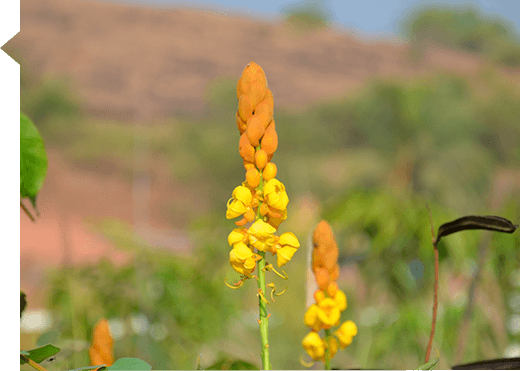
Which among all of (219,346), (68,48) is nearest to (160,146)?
(68,48)

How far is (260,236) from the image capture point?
125 mm

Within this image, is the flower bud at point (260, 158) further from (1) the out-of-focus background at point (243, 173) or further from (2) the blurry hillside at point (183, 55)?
(2) the blurry hillside at point (183, 55)

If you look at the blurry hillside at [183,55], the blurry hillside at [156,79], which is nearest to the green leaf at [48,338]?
the blurry hillside at [156,79]

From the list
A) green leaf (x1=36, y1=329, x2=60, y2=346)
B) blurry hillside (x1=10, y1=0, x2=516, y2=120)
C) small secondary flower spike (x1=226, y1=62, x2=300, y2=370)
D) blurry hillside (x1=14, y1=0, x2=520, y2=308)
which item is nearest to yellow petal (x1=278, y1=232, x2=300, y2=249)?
small secondary flower spike (x1=226, y1=62, x2=300, y2=370)

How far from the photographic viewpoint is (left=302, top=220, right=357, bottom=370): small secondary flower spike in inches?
6.4

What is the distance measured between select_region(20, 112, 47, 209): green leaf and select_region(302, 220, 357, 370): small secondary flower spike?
0.33 feet

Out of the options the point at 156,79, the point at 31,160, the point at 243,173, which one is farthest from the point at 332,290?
the point at 156,79

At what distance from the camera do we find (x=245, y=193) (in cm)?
13

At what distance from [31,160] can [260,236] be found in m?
0.09

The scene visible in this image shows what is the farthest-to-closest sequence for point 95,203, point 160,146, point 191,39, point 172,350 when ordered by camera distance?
point 191,39 → point 160,146 → point 95,203 → point 172,350

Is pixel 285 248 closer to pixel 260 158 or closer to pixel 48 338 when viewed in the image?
pixel 260 158
